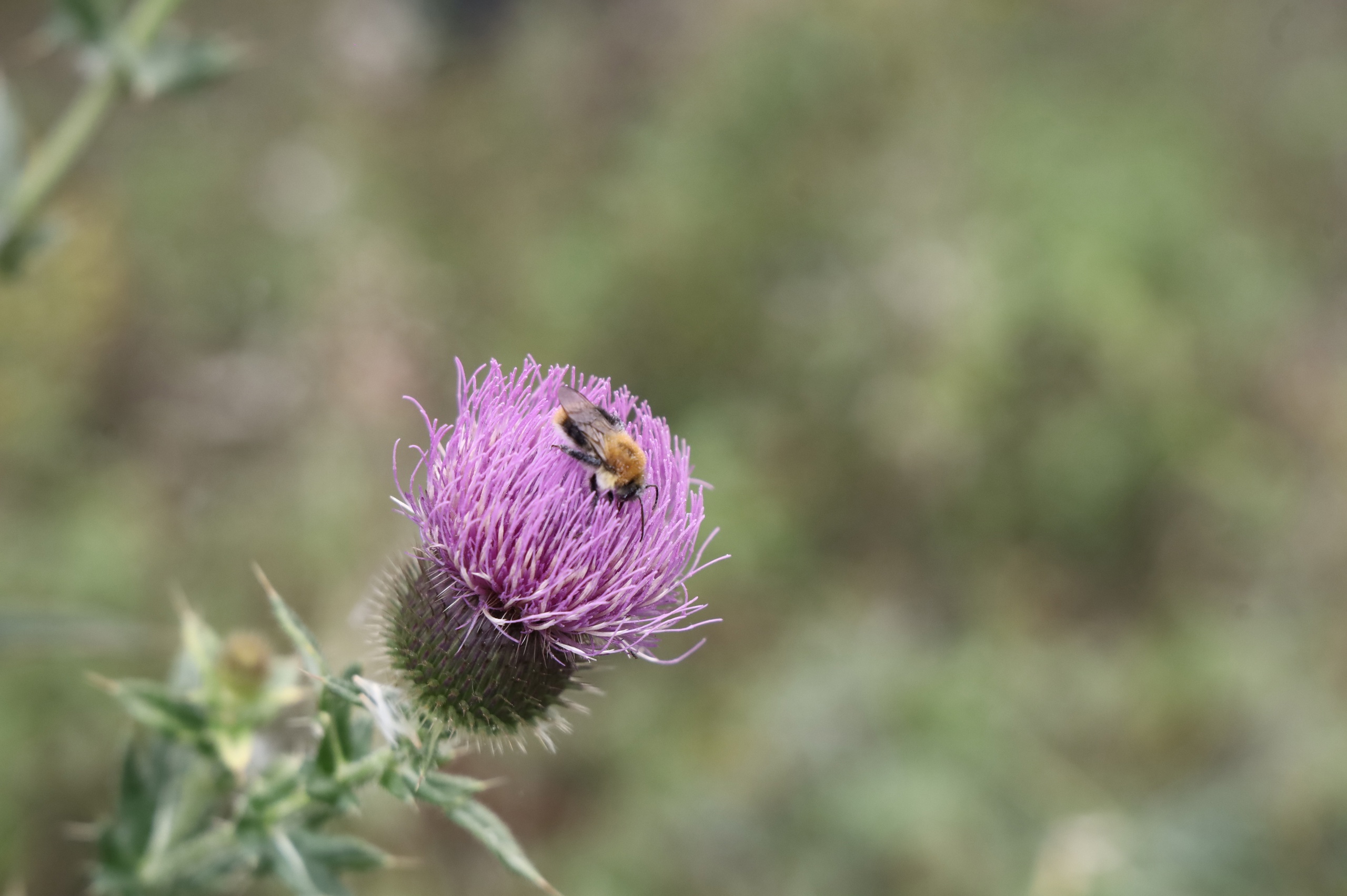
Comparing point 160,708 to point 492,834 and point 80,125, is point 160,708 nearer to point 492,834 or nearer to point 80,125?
point 492,834

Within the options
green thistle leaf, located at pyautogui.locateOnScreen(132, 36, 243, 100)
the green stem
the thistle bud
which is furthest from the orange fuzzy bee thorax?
the green stem

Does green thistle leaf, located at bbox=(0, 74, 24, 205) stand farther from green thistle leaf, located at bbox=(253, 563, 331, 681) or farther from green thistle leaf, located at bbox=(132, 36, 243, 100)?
green thistle leaf, located at bbox=(253, 563, 331, 681)

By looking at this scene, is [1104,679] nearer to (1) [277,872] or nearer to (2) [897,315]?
(2) [897,315]

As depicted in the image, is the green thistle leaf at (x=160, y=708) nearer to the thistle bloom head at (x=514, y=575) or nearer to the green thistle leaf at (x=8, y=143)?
the thistle bloom head at (x=514, y=575)

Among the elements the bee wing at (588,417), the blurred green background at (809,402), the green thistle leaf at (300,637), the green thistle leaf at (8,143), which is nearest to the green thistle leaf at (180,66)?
the green thistle leaf at (8,143)

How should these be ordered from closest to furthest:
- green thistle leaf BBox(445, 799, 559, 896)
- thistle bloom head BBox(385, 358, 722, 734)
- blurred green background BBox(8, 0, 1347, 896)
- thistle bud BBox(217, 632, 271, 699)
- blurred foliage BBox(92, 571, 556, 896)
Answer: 1. green thistle leaf BBox(445, 799, 559, 896)
2. blurred foliage BBox(92, 571, 556, 896)
3. thistle bloom head BBox(385, 358, 722, 734)
4. thistle bud BBox(217, 632, 271, 699)
5. blurred green background BBox(8, 0, 1347, 896)

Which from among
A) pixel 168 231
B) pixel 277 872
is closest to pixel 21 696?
pixel 277 872
